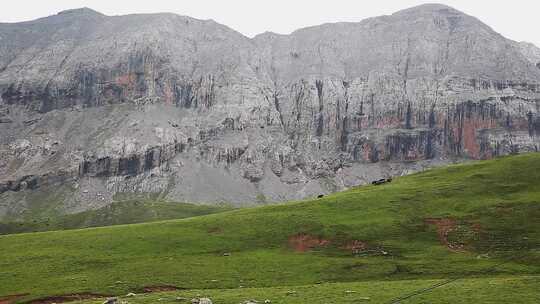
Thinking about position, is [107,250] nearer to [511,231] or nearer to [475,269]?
[475,269]

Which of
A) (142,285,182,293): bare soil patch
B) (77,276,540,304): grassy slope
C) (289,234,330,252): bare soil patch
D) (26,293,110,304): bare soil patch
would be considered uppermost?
(77,276,540,304): grassy slope

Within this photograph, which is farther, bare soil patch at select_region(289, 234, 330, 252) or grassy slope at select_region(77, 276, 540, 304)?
bare soil patch at select_region(289, 234, 330, 252)

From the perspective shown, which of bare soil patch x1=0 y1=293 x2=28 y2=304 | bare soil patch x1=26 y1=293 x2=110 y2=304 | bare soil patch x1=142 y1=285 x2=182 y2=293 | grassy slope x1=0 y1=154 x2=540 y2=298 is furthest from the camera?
grassy slope x1=0 y1=154 x2=540 y2=298

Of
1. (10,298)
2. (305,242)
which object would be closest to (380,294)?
(305,242)

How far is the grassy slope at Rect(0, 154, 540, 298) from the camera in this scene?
6319cm

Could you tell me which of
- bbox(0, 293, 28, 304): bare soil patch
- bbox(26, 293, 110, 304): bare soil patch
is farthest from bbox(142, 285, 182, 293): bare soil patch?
bbox(0, 293, 28, 304): bare soil patch

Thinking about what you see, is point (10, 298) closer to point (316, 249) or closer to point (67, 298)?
point (67, 298)

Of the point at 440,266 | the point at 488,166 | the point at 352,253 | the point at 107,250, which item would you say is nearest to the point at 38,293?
the point at 107,250

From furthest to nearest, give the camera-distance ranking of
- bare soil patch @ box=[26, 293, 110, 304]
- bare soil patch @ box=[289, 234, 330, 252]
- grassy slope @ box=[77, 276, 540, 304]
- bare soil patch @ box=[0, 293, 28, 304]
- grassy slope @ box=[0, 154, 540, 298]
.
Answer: bare soil patch @ box=[289, 234, 330, 252], grassy slope @ box=[0, 154, 540, 298], bare soil patch @ box=[0, 293, 28, 304], bare soil patch @ box=[26, 293, 110, 304], grassy slope @ box=[77, 276, 540, 304]

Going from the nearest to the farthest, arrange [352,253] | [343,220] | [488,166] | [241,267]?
[241,267]
[352,253]
[343,220]
[488,166]

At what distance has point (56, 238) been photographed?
297ft

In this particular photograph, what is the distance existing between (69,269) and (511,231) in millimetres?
62815

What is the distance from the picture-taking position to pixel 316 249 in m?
77.2

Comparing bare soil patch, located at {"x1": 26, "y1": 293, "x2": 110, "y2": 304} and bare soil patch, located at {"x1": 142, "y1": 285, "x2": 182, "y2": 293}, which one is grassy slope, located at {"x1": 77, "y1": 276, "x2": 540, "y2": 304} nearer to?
bare soil patch, located at {"x1": 142, "y1": 285, "x2": 182, "y2": 293}
